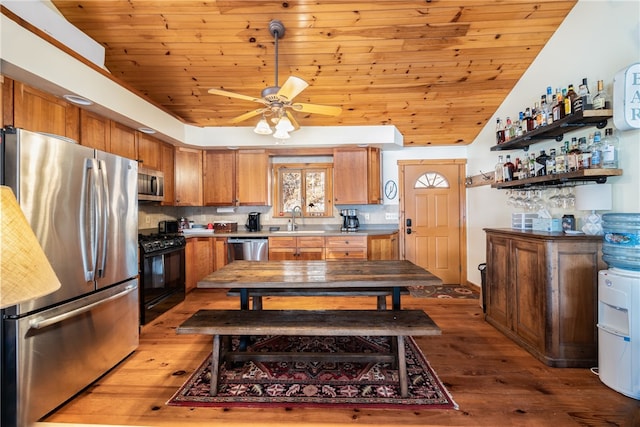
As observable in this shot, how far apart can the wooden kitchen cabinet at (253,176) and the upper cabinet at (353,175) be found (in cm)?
110

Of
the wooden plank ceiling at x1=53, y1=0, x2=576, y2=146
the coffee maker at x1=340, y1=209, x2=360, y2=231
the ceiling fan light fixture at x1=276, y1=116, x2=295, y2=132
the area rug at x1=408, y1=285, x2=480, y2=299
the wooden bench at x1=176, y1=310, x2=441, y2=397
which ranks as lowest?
the area rug at x1=408, y1=285, x2=480, y2=299

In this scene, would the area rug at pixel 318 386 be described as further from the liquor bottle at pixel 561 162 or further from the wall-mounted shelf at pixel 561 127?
the wall-mounted shelf at pixel 561 127

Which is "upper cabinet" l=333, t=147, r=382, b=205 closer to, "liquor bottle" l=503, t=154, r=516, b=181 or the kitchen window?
the kitchen window

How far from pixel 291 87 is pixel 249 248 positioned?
108 inches

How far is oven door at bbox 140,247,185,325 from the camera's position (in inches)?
121

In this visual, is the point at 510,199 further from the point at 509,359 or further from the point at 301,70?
the point at 301,70

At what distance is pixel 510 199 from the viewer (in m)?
3.40

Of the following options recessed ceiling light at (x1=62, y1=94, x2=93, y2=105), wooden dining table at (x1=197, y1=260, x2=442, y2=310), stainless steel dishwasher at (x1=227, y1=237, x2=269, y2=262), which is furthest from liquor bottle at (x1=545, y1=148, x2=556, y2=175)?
recessed ceiling light at (x1=62, y1=94, x2=93, y2=105)

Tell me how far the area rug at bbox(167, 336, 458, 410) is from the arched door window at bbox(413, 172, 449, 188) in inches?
116

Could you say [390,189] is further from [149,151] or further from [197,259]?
[149,151]

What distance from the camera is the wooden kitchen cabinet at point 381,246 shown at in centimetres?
423

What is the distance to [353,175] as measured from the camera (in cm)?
448

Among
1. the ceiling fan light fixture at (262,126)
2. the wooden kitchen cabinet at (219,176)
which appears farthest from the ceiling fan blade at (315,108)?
the wooden kitchen cabinet at (219,176)

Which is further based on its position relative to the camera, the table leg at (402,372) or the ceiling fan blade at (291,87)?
the ceiling fan blade at (291,87)
